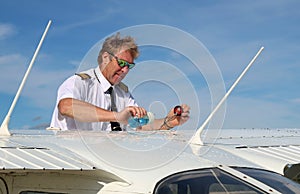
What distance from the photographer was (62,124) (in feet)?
25.8

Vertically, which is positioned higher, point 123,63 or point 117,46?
point 117,46

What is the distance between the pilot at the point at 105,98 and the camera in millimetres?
6641

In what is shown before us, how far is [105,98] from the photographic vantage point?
7.51m

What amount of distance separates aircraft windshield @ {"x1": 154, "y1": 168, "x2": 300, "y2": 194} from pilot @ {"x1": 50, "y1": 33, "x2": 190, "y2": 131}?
4.42ft

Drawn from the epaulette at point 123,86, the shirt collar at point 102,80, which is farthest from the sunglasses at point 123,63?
the epaulette at point 123,86

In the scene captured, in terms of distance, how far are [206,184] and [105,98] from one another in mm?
2761

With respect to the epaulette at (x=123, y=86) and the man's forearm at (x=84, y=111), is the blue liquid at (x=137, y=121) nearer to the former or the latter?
the man's forearm at (x=84, y=111)

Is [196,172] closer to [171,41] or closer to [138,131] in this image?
[171,41]

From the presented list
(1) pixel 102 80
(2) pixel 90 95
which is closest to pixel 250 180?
(1) pixel 102 80

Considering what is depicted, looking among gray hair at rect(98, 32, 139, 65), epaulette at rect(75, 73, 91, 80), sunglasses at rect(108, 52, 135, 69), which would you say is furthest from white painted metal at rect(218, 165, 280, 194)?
epaulette at rect(75, 73, 91, 80)

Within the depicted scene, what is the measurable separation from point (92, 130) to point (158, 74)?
1.57 metres

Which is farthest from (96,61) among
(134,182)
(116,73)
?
(134,182)

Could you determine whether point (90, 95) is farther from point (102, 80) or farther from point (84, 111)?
point (84, 111)

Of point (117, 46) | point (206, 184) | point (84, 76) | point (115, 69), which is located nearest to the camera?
point (206, 184)
